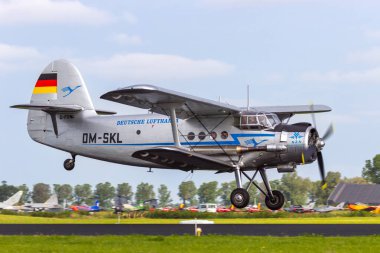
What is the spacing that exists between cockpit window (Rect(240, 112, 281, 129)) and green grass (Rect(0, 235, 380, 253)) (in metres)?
6.80

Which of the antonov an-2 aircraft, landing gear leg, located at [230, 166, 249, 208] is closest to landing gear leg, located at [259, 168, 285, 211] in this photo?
the antonov an-2 aircraft

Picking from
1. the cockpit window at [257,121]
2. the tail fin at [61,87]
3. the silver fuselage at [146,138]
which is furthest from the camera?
the tail fin at [61,87]

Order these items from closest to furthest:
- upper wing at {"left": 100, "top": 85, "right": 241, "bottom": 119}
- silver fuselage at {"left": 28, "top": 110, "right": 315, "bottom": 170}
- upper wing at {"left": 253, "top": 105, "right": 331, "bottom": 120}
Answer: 1. upper wing at {"left": 100, "top": 85, "right": 241, "bottom": 119}
2. silver fuselage at {"left": 28, "top": 110, "right": 315, "bottom": 170}
3. upper wing at {"left": 253, "top": 105, "right": 331, "bottom": 120}

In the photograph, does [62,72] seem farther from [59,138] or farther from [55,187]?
[55,187]

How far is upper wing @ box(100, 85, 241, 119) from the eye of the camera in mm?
26984

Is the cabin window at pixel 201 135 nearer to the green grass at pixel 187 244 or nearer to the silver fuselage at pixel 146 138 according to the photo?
the silver fuselage at pixel 146 138

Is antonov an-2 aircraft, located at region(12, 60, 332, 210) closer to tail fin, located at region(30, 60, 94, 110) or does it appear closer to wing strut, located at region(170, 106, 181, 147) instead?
wing strut, located at region(170, 106, 181, 147)

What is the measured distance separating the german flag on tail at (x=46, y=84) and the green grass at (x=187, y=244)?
14040mm

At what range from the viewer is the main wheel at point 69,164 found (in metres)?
35.1

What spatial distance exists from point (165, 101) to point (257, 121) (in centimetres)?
375

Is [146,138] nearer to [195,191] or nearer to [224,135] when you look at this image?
[224,135]

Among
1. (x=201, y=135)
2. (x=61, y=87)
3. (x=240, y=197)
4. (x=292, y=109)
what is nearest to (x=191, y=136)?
(x=201, y=135)

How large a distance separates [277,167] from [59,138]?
1126 centimetres

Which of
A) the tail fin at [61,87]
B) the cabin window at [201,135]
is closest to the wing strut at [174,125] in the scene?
the cabin window at [201,135]
